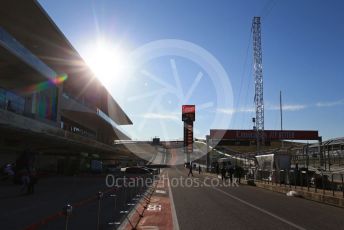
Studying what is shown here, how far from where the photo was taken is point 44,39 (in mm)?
39250

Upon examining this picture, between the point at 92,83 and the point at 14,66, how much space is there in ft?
86.2

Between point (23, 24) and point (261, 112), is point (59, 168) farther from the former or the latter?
point (261, 112)

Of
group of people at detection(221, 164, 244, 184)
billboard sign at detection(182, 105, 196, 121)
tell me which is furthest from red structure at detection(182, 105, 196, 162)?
group of people at detection(221, 164, 244, 184)

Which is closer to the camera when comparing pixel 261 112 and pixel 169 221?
pixel 169 221

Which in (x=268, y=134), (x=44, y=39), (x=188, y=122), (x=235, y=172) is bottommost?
(x=235, y=172)

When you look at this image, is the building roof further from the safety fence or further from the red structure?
the red structure

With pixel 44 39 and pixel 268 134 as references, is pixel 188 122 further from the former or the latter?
pixel 44 39

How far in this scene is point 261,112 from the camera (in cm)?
7744

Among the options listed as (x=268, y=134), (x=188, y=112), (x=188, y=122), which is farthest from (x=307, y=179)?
(x=188, y=112)

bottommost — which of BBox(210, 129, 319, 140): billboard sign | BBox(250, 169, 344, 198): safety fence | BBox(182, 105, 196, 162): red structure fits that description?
BBox(250, 169, 344, 198): safety fence

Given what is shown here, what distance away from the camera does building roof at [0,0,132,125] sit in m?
32.6

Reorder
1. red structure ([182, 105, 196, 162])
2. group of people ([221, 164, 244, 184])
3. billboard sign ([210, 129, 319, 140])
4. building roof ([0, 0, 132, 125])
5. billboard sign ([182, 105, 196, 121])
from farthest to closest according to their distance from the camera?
billboard sign ([182, 105, 196, 121]) < red structure ([182, 105, 196, 162]) < billboard sign ([210, 129, 319, 140]) < group of people ([221, 164, 244, 184]) < building roof ([0, 0, 132, 125])

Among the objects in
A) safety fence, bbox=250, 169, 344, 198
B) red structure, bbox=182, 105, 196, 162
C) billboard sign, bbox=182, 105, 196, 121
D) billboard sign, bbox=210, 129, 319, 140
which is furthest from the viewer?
billboard sign, bbox=182, 105, 196, 121

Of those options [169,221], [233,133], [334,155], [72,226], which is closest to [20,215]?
[72,226]
